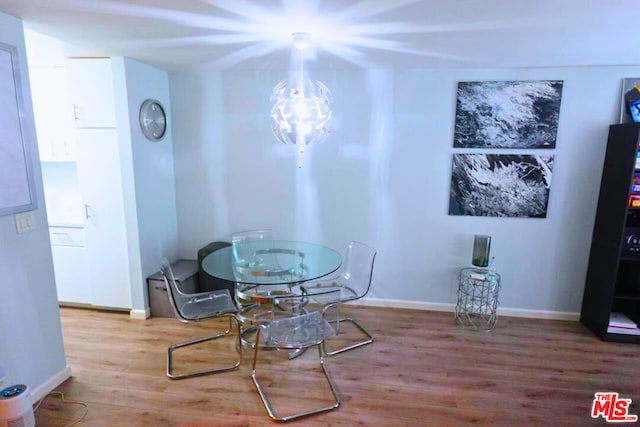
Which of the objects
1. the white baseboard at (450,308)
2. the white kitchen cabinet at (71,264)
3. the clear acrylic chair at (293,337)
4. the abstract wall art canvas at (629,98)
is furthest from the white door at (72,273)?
the abstract wall art canvas at (629,98)

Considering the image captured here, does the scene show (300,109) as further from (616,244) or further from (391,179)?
(616,244)

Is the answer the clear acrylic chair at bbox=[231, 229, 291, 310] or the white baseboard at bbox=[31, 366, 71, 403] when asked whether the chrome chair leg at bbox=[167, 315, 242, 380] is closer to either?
the clear acrylic chair at bbox=[231, 229, 291, 310]

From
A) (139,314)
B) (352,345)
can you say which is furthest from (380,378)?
(139,314)

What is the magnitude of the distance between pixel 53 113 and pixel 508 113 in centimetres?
436

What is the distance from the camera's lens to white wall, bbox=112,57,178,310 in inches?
115

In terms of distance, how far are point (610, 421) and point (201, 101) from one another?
405cm

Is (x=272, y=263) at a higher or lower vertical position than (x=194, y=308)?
higher

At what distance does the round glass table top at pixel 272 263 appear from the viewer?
2426 mm

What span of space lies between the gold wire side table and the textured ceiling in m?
1.86

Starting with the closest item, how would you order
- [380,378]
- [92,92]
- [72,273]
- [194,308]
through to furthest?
[380,378] < [194,308] < [92,92] < [72,273]

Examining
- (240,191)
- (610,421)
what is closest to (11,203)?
(240,191)

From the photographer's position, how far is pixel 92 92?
116 inches
